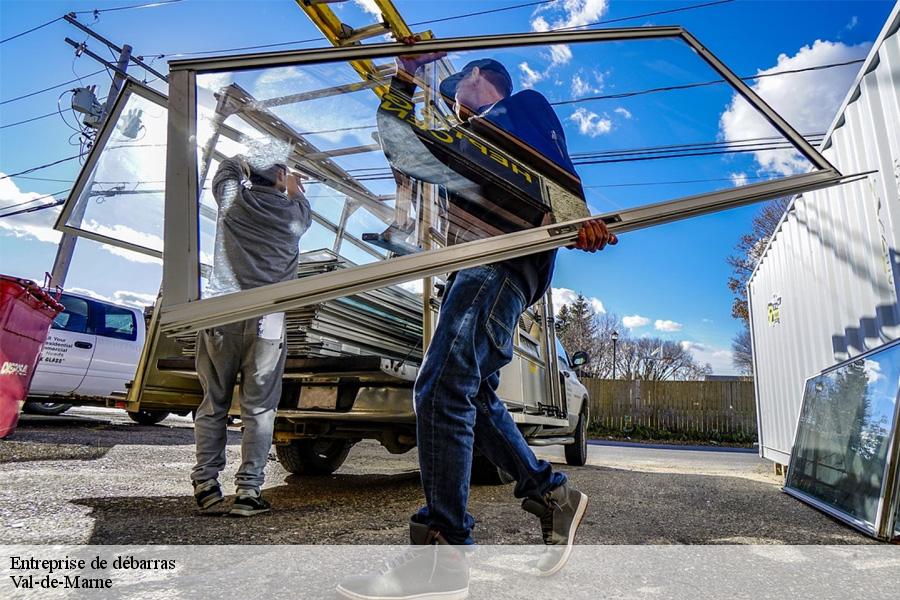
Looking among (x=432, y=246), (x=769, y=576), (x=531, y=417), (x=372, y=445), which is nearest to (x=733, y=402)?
(x=372, y=445)

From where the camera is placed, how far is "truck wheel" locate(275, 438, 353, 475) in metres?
4.05

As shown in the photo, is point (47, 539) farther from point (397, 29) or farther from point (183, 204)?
point (397, 29)

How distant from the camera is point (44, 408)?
8164mm

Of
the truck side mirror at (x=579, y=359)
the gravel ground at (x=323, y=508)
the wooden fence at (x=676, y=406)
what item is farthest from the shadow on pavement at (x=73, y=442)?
the wooden fence at (x=676, y=406)

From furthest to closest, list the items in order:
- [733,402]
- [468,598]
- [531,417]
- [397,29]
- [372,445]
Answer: [733,402]
[372,445]
[397,29]
[531,417]
[468,598]

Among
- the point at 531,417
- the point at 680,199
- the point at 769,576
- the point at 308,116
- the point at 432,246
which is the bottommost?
the point at 769,576

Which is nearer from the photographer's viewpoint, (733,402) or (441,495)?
(441,495)

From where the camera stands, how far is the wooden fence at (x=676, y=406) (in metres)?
16.2

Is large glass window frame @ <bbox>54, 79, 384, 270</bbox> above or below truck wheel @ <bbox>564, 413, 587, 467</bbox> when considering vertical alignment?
above

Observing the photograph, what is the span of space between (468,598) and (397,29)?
5393 millimetres

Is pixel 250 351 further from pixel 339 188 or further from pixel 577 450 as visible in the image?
pixel 577 450

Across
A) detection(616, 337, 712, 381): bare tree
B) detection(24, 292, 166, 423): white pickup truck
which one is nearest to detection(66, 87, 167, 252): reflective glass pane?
detection(24, 292, 166, 423): white pickup truck

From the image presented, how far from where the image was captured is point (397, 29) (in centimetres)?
539

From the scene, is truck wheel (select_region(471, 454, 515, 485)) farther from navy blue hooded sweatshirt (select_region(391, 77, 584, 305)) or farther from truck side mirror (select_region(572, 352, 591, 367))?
truck side mirror (select_region(572, 352, 591, 367))
